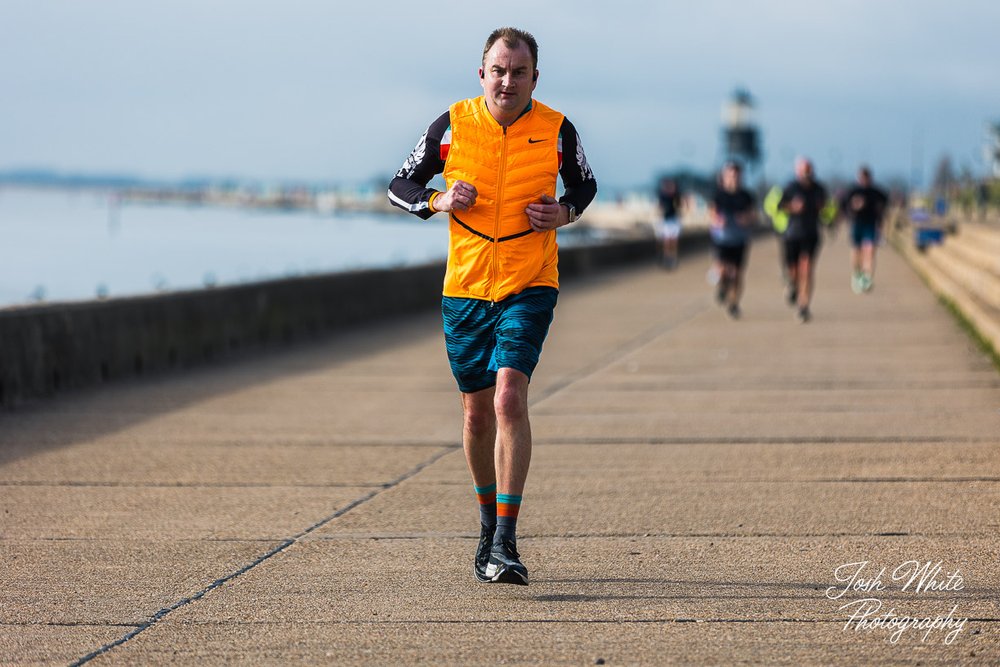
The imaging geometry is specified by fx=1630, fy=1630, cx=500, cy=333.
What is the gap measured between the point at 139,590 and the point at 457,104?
211cm

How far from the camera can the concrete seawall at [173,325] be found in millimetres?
12023

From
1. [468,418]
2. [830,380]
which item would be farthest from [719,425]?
[468,418]

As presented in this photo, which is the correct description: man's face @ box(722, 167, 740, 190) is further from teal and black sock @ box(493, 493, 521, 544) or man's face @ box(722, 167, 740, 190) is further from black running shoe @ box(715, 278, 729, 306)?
teal and black sock @ box(493, 493, 521, 544)

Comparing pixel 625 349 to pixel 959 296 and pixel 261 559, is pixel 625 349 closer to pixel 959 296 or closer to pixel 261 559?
pixel 959 296

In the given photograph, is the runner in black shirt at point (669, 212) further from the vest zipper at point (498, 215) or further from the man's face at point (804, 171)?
the vest zipper at point (498, 215)

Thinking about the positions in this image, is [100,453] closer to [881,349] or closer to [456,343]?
[456,343]

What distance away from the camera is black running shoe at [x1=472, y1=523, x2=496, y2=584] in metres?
5.87

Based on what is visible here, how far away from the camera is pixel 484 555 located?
233 inches

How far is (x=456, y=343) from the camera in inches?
238

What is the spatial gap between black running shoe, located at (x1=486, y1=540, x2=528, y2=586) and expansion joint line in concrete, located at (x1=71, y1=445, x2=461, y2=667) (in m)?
0.99

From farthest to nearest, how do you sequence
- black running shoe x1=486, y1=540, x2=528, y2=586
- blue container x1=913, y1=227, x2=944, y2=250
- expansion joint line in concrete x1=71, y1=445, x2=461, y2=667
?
blue container x1=913, y1=227, x2=944, y2=250 < black running shoe x1=486, y1=540, x2=528, y2=586 < expansion joint line in concrete x1=71, y1=445, x2=461, y2=667

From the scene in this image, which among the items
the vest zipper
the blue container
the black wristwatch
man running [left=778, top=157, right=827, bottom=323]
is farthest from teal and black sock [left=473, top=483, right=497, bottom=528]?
the blue container

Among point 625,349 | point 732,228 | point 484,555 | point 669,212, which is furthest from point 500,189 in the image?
point 669,212

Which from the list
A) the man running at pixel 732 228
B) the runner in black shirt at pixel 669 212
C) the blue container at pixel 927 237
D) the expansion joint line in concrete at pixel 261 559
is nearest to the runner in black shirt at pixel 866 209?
the man running at pixel 732 228
